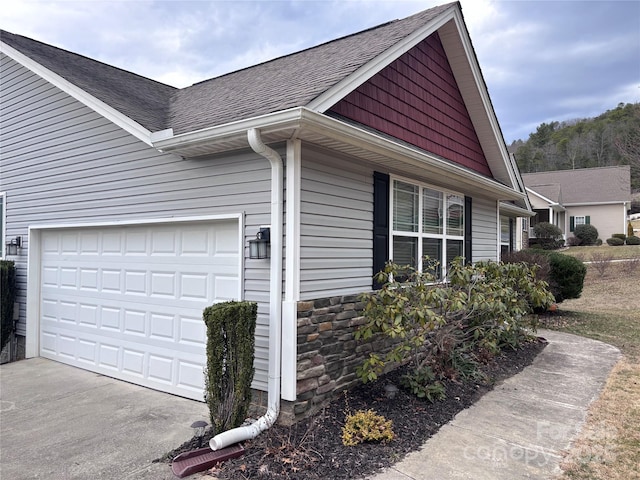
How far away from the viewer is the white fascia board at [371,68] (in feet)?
13.9

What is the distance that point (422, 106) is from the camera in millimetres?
6711

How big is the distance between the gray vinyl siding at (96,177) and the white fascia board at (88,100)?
401 mm

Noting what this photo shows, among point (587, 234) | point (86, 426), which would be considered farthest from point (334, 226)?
point (587, 234)

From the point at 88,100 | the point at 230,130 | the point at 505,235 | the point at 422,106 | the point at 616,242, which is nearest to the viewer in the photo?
the point at 230,130

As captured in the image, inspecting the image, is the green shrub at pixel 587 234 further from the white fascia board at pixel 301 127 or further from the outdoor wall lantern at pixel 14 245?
the outdoor wall lantern at pixel 14 245

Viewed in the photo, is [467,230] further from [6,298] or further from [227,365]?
[6,298]

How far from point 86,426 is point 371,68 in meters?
5.02

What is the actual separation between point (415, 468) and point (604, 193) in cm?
3351

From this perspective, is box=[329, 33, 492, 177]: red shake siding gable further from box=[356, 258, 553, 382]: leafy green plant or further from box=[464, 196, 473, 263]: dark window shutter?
box=[356, 258, 553, 382]: leafy green plant

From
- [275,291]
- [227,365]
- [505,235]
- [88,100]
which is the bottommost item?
[227,365]

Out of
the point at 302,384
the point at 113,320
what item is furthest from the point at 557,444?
the point at 113,320

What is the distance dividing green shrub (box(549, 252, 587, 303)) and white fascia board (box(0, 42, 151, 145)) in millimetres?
10163

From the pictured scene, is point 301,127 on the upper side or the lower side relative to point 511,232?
upper

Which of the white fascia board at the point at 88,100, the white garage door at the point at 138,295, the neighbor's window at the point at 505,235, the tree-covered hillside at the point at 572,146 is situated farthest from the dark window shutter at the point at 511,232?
the tree-covered hillside at the point at 572,146
